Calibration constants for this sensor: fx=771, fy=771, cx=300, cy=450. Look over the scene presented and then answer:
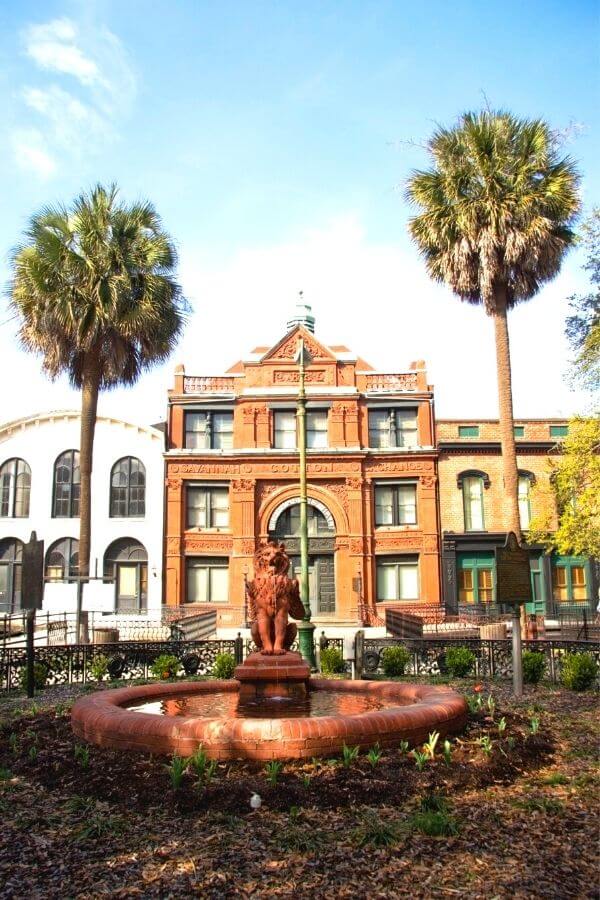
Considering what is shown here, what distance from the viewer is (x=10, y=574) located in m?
36.9

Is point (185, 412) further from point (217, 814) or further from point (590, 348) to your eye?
point (217, 814)

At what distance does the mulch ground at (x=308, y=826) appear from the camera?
5152mm

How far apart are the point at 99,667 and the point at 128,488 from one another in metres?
22.0

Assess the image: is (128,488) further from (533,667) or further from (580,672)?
(580,672)

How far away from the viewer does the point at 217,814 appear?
6332 mm

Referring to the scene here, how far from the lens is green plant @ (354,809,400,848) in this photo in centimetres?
572

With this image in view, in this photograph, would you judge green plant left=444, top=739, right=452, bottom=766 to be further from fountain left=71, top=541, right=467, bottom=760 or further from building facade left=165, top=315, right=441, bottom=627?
building facade left=165, top=315, right=441, bottom=627

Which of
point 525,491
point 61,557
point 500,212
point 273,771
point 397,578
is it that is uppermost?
point 500,212

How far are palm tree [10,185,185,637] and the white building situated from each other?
10.7 metres

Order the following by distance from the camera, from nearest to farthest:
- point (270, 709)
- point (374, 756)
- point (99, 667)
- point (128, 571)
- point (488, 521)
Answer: point (374, 756), point (270, 709), point (99, 667), point (128, 571), point (488, 521)

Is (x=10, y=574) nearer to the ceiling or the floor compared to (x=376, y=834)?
nearer to the ceiling

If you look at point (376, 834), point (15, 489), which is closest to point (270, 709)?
point (376, 834)

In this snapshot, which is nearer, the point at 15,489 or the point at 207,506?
the point at 207,506

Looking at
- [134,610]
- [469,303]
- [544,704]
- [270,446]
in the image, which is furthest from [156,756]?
[270,446]
